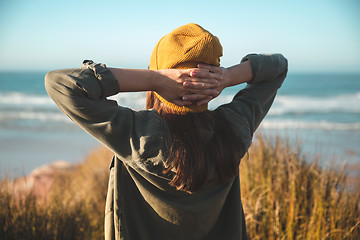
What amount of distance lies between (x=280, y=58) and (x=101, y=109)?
2.90ft

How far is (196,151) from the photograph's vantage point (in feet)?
3.67

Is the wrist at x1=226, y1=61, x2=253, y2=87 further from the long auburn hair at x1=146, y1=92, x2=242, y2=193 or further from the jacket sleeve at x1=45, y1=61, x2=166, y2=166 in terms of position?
the jacket sleeve at x1=45, y1=61, x2=166, y2=166

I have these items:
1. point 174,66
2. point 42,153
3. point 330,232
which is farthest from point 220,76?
point 42,153

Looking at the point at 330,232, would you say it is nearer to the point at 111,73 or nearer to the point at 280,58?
the point at 280,58

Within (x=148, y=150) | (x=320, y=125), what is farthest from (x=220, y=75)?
(x=320, y=125)

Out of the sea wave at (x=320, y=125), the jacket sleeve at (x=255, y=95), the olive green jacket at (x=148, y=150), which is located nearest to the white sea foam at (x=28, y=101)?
the sea wave at (x=320, y=125)

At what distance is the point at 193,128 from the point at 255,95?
1.18 ft

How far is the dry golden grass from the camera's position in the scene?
243 centimetres

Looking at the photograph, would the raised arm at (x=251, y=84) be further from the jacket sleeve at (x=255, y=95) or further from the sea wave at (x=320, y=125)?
the sea wave at (x=320, y=125)

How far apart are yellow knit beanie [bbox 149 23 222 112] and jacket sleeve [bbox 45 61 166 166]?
0.19 metres

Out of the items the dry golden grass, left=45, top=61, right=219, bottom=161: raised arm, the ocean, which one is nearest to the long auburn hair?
left=45, top=61, right=219, bottom=161: raised arm

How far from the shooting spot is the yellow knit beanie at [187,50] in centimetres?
110

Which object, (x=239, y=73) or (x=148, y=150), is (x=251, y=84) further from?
(x=148, y=150)

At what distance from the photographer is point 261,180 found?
2984mm
